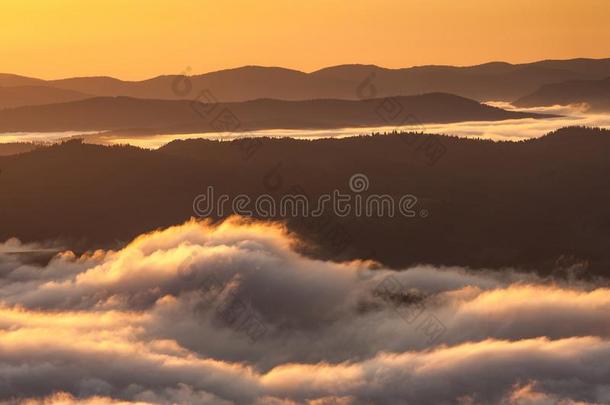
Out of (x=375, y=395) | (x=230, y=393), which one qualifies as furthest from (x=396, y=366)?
(x=230, y=393)

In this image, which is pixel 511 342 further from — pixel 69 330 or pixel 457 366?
pixel 69 330

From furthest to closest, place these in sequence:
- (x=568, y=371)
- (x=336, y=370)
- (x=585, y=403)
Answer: (x=336, y=370) < (x=568, y=371) < (x=585, y=403)

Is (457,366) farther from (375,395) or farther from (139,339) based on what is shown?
(139,339)

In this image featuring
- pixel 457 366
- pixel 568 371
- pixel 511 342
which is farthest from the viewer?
pixel 511 342

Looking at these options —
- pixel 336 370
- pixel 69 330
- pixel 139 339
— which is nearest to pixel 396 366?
pixel 336 370

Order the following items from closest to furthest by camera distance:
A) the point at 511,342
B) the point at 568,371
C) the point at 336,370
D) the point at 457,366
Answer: the point at 568,371 < the point at 457,366 < the point at 336,370 < the point at 511,342

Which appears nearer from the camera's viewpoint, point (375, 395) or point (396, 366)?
point (375, 395)

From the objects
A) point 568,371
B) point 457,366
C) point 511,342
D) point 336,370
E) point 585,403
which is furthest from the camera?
point 511,342

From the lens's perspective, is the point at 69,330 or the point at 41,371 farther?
the point at 69,330
